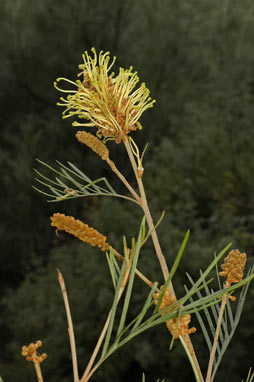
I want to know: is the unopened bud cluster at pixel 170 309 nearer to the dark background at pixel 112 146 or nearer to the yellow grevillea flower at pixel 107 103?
the yellow grevillea flower at pixel 107 103

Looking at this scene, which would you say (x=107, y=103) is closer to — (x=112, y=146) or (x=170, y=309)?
(x=170, y=309)

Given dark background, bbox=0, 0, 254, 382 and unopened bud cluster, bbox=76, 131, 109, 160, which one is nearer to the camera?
unopened bud cluster, bbox=76, 131, 109, 160

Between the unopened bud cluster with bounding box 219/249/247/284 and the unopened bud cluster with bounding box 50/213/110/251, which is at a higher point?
the unopened bud cluster with bounding box 219/249/247/284

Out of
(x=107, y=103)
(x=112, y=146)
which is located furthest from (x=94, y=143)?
(x=112, y=146)

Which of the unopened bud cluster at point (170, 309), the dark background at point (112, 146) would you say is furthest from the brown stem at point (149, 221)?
the dark background at point (112, 146)

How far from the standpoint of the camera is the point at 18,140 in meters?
3.67

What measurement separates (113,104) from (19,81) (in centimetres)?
363

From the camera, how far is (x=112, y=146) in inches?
147

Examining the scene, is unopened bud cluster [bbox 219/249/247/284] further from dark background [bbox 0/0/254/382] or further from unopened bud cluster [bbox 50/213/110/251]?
dark background [bbox 0/0/254/382]

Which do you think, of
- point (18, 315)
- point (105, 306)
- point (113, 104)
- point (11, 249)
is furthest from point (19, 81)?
point (113, 104)

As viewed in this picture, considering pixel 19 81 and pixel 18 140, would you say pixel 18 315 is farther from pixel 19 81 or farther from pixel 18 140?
pixel 19 81

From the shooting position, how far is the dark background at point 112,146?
2674mm

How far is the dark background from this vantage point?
2.67 metres

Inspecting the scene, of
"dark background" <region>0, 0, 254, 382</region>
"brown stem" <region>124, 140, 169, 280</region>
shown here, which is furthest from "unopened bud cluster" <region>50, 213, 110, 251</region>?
"dark background" <region>0, 0, 254, 382</region>
